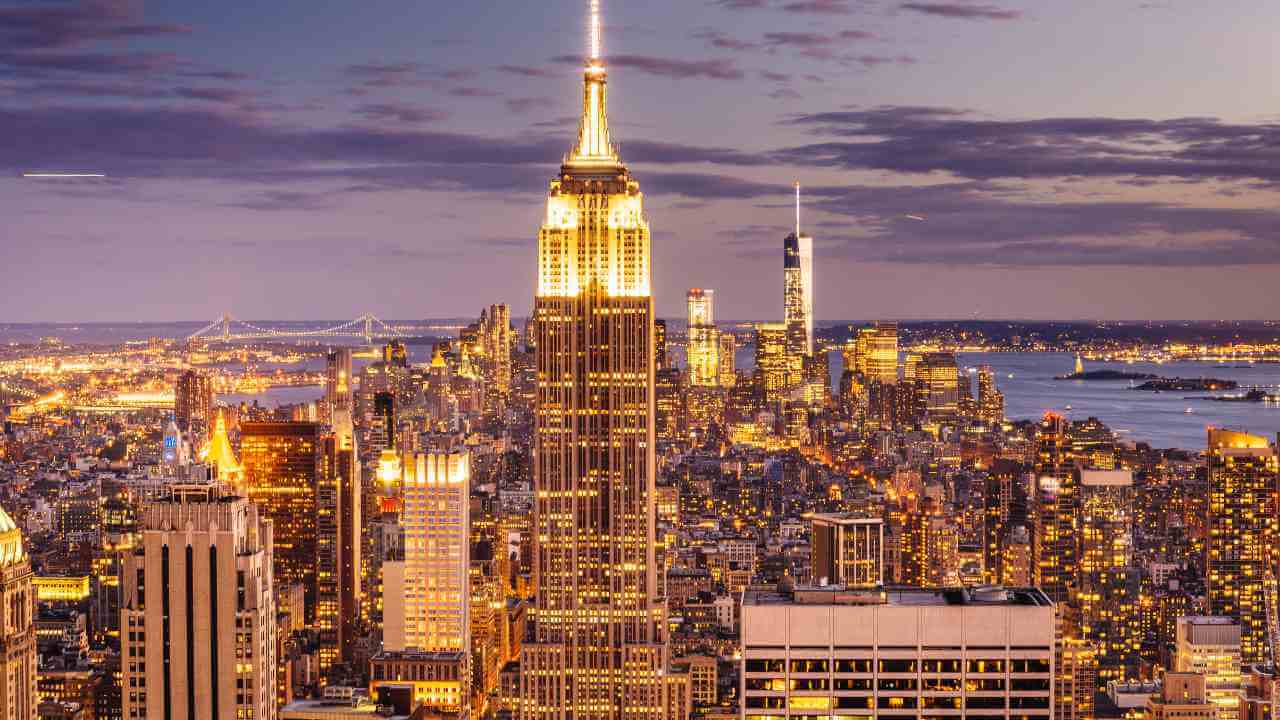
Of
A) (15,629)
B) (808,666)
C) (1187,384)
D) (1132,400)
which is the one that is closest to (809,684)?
(808,666)

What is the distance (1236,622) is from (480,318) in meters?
17.0

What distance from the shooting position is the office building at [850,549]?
134 ft

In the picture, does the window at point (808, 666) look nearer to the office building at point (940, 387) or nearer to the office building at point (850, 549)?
the office building at point (850, 549)

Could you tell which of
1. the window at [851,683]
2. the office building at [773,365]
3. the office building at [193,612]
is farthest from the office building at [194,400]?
the office building at [773,365]

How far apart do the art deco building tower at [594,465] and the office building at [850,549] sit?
33.0 ft

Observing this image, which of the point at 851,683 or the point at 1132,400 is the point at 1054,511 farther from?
the point at 851,683

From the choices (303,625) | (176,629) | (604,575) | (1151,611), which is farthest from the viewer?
(1151,611)

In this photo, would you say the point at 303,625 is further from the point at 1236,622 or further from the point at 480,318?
→ the point at 1236,622

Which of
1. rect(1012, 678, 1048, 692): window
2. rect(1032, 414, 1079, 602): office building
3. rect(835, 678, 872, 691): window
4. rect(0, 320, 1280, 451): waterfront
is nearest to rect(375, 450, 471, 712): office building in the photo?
rect(0, 320, 1280, 451): waterfront

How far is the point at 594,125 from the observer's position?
30.9m

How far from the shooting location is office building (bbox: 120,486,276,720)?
16922 mm

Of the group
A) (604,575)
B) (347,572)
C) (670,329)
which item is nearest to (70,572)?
(347,572)

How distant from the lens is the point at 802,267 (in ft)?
125

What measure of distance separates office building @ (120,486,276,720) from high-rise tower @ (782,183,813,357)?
19.8 meters
